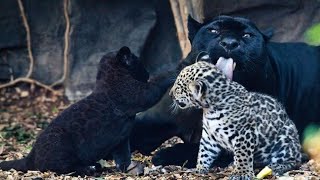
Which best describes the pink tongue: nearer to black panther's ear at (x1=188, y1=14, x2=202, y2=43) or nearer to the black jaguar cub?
black panther's ear at (x1=188, y1=14, x2=202, y2=43)

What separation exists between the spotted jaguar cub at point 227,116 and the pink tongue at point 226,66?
141 mm

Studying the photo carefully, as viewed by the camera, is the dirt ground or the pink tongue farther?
the dirt ground

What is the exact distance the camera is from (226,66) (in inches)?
251

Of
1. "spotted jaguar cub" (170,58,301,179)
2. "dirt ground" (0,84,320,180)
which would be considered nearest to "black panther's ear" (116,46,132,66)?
"dirt ground" (0,84,320,180)

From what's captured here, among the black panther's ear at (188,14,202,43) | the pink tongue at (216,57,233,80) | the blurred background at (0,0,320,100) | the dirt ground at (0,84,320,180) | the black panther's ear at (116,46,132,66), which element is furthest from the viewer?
the blurred background at (0,0,320,100)

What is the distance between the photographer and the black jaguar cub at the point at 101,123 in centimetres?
657

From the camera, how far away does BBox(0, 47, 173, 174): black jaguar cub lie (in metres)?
6.57

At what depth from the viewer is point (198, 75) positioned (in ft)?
19.7

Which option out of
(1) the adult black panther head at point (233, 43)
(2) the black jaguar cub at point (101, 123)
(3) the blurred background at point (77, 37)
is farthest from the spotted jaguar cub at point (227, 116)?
(3) the blurred background at point (77, 37)

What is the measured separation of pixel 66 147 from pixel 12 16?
→ 13.5ft

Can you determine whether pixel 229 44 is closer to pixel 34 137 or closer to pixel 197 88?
pixel 197 88

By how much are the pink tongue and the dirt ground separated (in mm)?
812

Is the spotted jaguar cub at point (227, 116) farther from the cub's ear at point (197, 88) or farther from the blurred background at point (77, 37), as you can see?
the blurred background at point (77, 37)

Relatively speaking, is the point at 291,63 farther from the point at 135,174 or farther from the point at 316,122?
the point at 135,174
